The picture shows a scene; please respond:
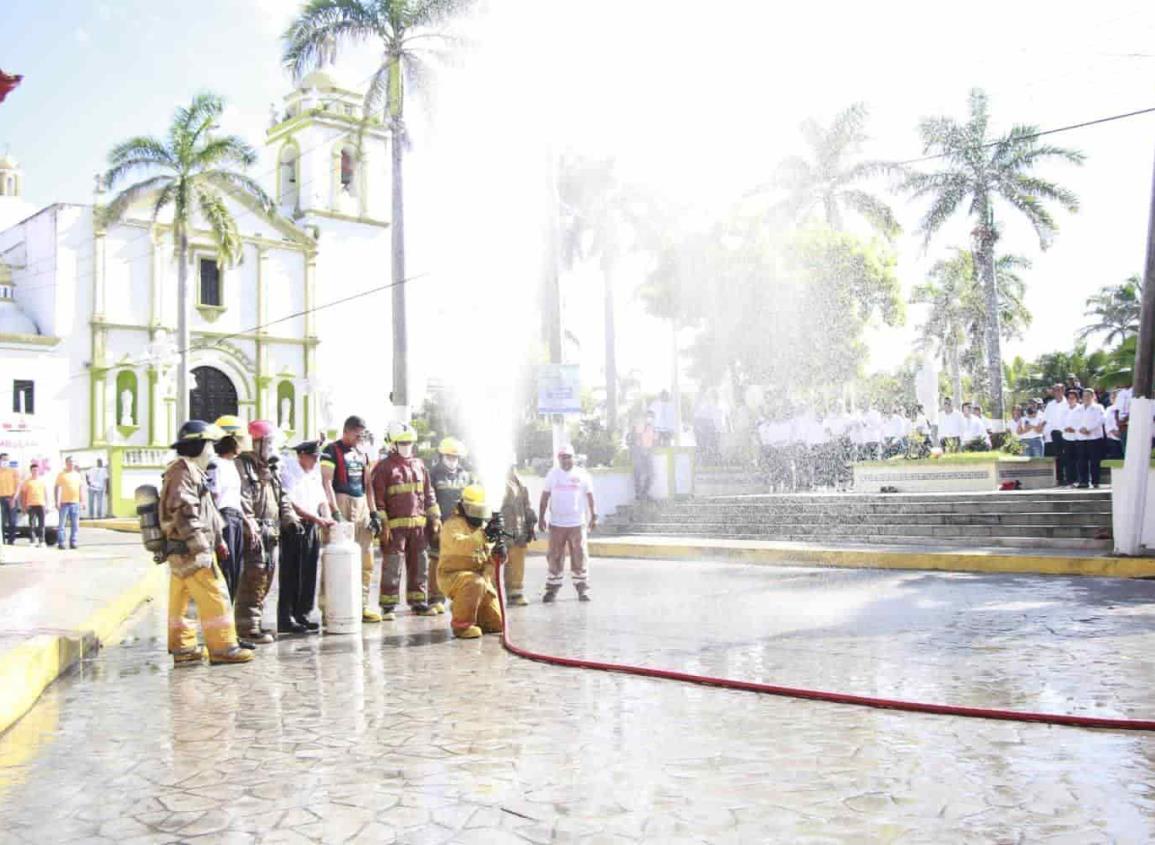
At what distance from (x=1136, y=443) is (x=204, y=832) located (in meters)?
11.9

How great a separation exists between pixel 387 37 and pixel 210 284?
1765 centimetres

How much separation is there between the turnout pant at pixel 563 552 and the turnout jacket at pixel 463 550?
8.22ft

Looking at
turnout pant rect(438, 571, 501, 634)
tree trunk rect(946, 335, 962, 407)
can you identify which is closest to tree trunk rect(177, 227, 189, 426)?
turnout pant rect(438, 571, 501, 634)

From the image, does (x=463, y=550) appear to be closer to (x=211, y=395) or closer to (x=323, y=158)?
(x=211, y=395)

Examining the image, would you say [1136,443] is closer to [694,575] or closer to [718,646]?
[694,575]

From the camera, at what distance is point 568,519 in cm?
1126

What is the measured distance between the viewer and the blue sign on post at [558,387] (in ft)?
53.2

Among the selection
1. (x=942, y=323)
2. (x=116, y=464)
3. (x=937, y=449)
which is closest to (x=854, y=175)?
(x=937, y=449)

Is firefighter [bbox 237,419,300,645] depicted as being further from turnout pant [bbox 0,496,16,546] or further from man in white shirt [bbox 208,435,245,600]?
turnout pant [bbox 0,496,16,546]

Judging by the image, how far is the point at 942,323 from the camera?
48125 mm

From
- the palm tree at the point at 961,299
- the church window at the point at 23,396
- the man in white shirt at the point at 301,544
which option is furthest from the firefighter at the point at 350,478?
the palm tree at the point at 961,299

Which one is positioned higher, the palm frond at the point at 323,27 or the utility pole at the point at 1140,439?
the palm frond at the point at 323,27

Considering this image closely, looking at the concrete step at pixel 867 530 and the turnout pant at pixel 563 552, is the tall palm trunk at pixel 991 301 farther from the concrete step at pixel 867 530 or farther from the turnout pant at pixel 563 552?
the turnout pant at pixel 563 552

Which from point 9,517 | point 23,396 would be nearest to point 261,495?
point 9,517
